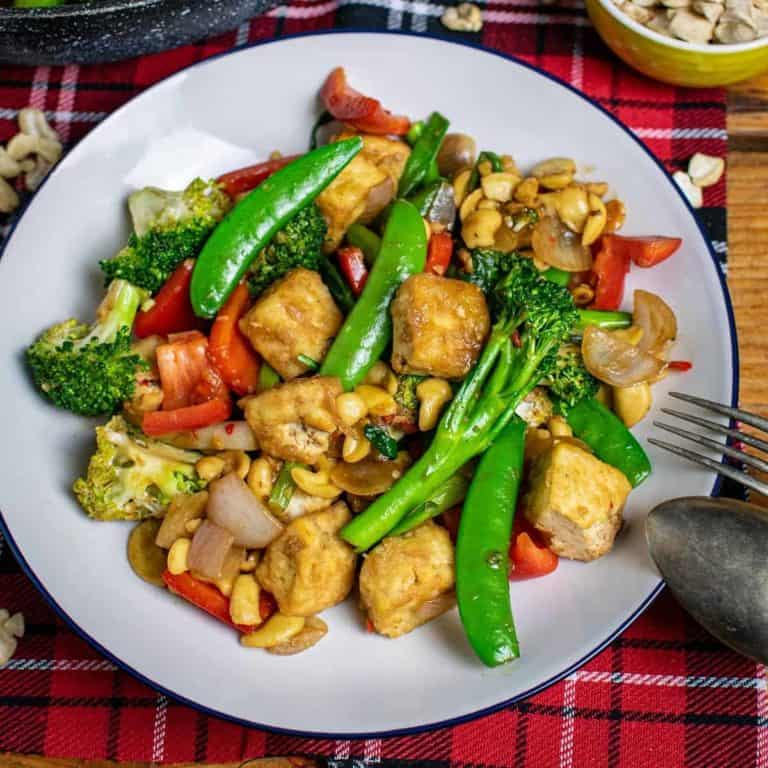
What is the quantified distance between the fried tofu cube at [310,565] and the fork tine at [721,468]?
97 cm

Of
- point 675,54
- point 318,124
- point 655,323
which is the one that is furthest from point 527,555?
point 675,54

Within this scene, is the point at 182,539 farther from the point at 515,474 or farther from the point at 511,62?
the point at 511,62

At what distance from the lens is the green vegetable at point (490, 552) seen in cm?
278

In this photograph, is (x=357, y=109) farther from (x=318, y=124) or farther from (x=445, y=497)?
(x=445, y=497)

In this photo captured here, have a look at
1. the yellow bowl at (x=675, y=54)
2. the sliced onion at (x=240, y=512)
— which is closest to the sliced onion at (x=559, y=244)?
the yellow bowl at (x=675, y=54)

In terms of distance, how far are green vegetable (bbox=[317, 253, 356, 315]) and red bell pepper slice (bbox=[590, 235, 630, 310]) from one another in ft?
2.48

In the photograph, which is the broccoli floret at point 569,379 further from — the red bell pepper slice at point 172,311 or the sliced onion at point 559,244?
the red bell pepper slice at point 172,311

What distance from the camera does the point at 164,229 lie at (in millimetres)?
3084

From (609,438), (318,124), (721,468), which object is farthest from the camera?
(318,124)

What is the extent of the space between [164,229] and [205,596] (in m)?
1.10

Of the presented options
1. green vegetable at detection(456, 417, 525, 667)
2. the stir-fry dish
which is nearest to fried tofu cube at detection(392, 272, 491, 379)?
the stir-fry dish

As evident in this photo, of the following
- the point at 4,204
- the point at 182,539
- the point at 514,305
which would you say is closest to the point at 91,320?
the point at 4,204

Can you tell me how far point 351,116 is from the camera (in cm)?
324

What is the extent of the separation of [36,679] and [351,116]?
2056 mm
